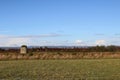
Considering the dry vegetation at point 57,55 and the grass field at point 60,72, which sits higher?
the dry vegetation at point 57,55

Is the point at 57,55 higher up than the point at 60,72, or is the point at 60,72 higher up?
the point at 57,55

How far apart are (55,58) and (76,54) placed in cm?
278

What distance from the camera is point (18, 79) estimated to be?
566 inches

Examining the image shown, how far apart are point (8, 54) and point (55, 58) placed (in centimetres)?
578

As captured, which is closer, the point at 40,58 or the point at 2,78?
the point at 2,78

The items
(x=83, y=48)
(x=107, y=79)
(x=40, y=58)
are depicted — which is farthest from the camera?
(x=83, y=48)

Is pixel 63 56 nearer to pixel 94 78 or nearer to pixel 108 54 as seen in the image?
pixel 108 54

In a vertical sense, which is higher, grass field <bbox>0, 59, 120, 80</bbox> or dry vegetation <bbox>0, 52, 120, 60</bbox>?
dry vegetation <bbox>0, 52, 120, 60</bbox>

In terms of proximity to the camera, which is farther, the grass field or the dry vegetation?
the dry vegetation

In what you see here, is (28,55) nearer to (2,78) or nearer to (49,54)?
(49,54)

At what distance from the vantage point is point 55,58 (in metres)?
34.4

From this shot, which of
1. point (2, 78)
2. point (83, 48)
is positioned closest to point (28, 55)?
point (83, 48)

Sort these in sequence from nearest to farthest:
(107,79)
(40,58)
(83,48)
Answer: (107,79)
(40,58)
(83,48)

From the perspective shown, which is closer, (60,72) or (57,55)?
(60,72)
